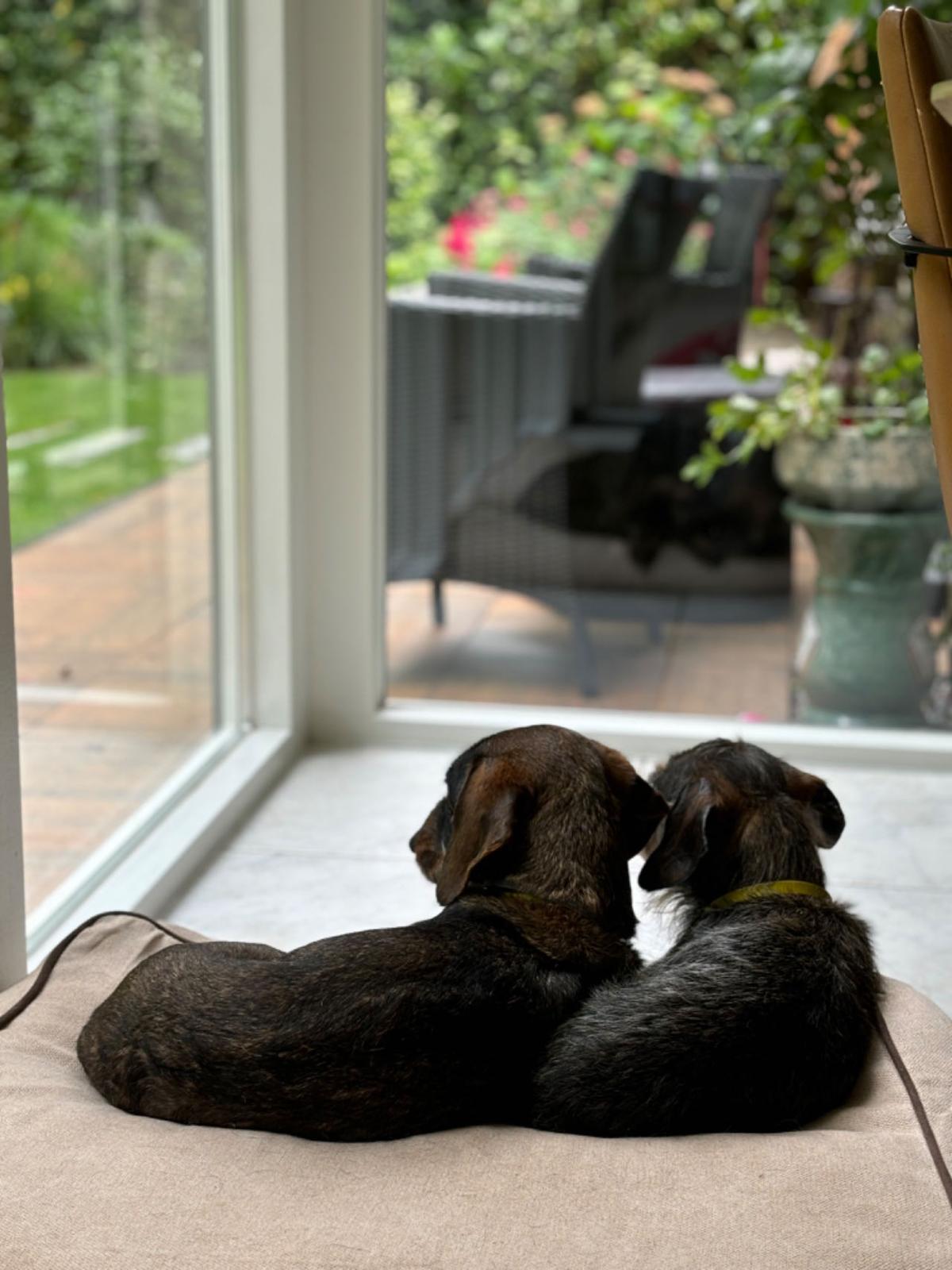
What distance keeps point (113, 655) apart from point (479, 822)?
2.23m

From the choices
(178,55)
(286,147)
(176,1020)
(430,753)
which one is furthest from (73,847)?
(178,55)

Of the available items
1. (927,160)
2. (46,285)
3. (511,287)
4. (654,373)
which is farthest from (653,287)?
(46,285)

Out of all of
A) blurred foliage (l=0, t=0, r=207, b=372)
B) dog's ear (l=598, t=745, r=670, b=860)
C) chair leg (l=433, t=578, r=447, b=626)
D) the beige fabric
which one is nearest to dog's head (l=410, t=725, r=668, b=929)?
dog's ear (l=598, t=745, r=670, b=860)

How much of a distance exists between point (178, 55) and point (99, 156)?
1215mm

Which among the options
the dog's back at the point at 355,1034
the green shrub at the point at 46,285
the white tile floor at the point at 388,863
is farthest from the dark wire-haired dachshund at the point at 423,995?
the green shrub at the point at 46,285

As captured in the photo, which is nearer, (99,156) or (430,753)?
(430,753)

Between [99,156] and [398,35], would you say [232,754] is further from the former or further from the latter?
[99,156]

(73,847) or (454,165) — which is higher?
(454,165)

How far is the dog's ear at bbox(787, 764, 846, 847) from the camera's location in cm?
208

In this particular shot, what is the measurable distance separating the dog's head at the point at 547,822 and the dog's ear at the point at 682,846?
0.02 metres

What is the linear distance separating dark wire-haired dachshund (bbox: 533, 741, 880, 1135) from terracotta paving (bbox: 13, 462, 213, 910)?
1516 millimetres

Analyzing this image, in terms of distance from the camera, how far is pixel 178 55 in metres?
3.91

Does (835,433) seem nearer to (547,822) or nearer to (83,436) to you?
(547,822)

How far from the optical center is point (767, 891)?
6.47ft
